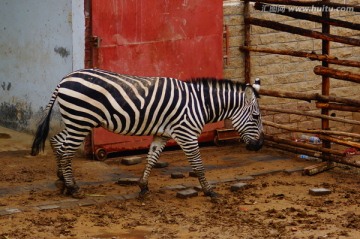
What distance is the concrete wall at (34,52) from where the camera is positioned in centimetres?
1143

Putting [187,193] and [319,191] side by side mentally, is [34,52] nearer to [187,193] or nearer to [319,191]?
[187,193]

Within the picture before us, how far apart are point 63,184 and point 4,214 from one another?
109 centimetres

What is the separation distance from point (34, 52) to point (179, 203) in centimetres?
385

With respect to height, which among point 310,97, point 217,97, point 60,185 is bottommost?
point 60,185

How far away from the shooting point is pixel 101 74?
31.7 feet

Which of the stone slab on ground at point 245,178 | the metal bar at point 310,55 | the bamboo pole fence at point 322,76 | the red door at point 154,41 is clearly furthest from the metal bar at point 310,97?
the stone slab on ground at point 245,178

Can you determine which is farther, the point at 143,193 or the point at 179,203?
the point at 143,193

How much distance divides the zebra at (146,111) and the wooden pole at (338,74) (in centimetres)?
138

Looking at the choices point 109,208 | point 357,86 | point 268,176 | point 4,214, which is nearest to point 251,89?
point 268,176

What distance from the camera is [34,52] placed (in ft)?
40.3

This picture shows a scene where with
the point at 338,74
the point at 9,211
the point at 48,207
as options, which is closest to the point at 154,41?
the point at 338,74

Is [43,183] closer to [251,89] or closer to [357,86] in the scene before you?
[251,89]

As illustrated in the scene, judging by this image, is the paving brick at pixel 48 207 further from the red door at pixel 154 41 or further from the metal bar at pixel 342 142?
the metal bar at pixel 342 142

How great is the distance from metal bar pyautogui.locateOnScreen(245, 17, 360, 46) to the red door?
53cm
